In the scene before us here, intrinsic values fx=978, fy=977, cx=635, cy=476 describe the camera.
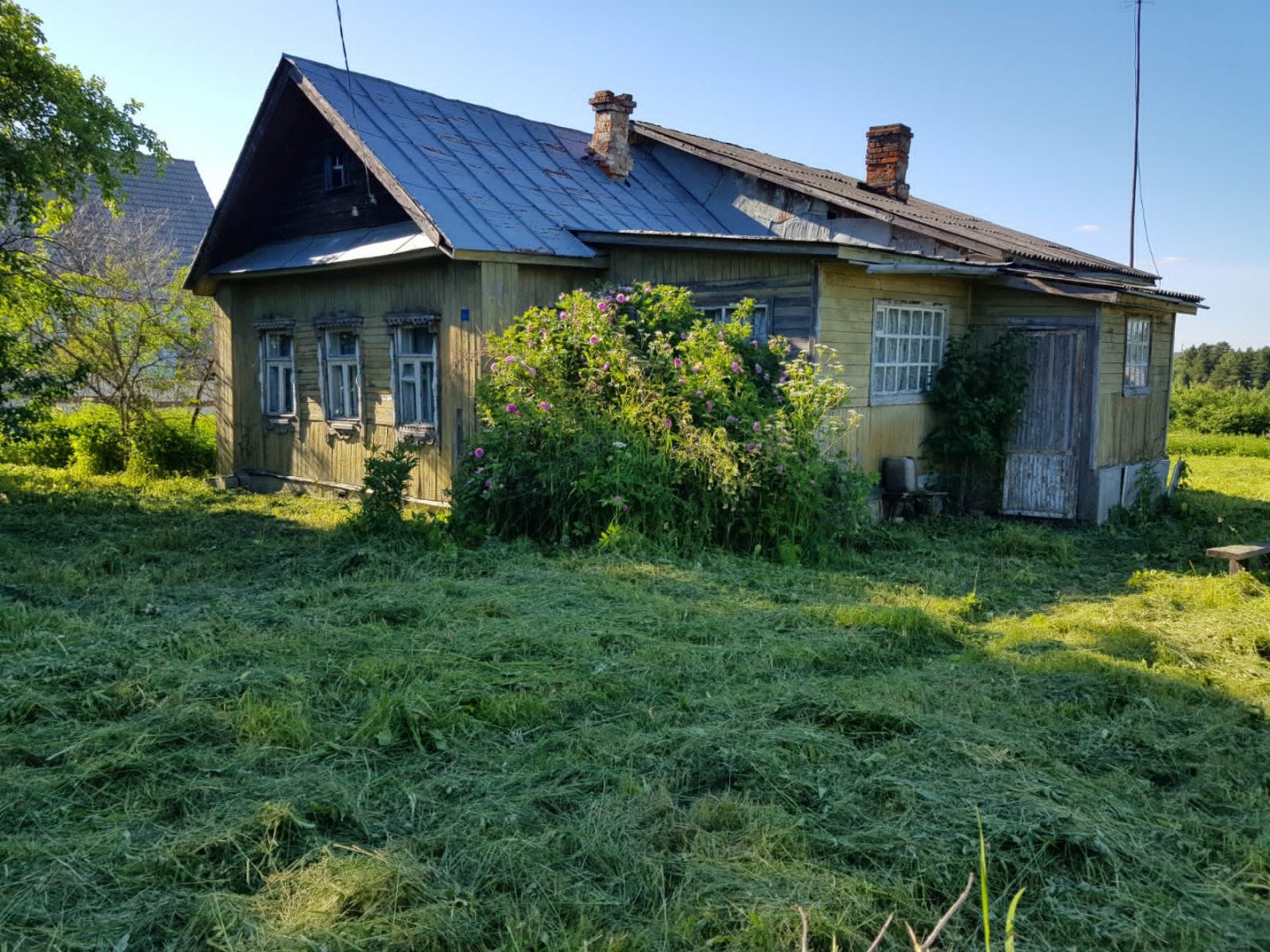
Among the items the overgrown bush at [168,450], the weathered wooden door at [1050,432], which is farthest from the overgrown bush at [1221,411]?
the overgrown bush at [168,450]

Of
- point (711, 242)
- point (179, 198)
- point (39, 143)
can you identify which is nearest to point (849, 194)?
point (711, 242)

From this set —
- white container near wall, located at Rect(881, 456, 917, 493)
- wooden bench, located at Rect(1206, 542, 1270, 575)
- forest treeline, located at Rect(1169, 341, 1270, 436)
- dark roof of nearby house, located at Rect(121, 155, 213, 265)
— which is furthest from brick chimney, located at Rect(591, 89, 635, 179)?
dark roof of nearby house, located at Rect(121, 155, 213, 265)

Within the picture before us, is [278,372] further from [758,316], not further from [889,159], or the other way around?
[889,159]

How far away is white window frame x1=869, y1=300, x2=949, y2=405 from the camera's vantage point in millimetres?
10984

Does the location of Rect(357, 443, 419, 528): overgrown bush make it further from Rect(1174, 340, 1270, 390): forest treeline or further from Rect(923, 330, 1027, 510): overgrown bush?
Rect(1174, 340, 1270, 390): forest treeline

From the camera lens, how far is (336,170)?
42.7 ft

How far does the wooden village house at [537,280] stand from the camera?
10.8 m

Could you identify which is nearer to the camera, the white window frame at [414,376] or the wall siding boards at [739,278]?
the wall siding boards at [739,278]

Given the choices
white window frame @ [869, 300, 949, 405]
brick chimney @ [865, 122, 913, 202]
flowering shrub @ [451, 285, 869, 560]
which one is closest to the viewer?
flowering shrub @ [451, 285, 869, 560]

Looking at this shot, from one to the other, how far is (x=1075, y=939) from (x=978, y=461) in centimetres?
956

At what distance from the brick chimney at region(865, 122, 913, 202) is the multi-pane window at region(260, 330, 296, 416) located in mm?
9449

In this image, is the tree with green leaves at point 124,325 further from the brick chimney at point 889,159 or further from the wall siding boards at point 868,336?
the brick chimney at point 889,159

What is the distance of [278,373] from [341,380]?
1657 millimetres

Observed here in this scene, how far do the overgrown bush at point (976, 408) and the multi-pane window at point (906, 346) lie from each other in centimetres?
22
